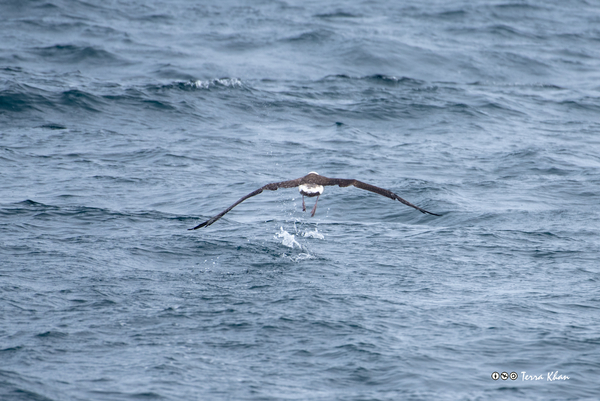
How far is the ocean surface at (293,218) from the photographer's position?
11562 millimetres

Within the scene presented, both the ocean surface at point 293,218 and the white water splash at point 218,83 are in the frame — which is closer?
the ocean surface at point 293,218

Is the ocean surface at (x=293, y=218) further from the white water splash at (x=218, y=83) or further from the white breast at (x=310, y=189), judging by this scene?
the white breast at (x=310, y=189)

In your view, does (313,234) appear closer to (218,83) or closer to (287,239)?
(287,239)

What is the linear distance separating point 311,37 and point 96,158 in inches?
703

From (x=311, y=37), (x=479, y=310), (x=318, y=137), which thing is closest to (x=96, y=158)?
(x=318, y=137)

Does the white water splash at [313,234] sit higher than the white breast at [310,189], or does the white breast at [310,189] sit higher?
the white breast at [310,189]

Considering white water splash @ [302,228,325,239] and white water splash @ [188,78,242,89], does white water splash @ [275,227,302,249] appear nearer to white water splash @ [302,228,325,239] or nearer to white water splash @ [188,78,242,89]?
white water splash @ [302,228,325,239]

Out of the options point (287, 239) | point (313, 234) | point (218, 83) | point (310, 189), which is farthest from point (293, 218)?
point (218, 83)

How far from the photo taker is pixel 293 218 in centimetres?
1814

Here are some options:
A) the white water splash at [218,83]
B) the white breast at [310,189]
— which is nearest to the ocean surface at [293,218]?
the white water splash at [218,83]

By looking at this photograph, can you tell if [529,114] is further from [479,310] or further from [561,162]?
[479,310]

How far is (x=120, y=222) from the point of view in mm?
17125

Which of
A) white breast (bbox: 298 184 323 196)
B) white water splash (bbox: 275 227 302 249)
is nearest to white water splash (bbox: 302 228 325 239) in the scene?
white water splash (bbox: 275 227 302 249)

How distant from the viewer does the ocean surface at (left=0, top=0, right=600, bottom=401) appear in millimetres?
11562
